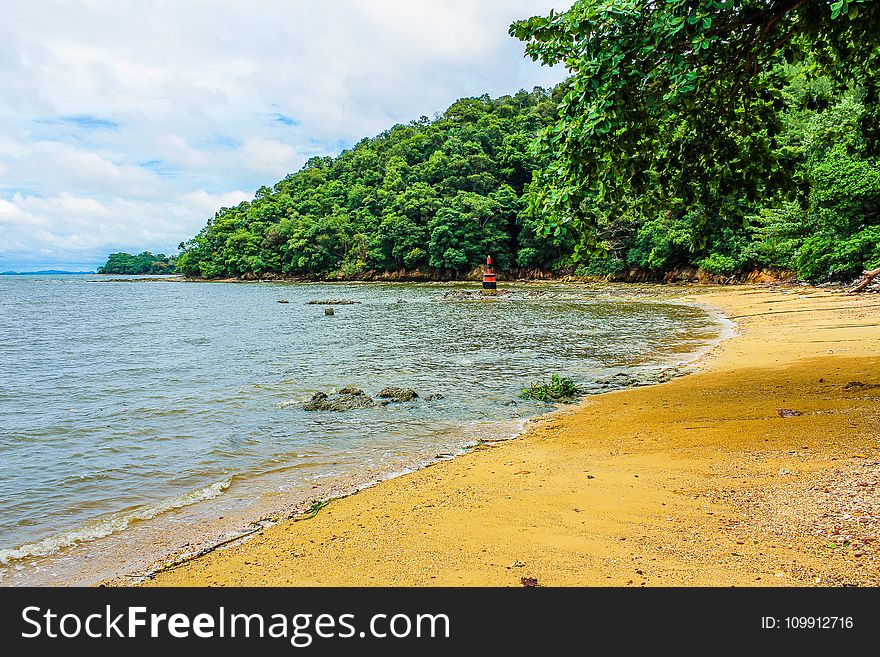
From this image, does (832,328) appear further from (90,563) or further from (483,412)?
(90,563)

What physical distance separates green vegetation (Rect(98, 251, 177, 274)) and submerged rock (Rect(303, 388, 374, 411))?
181 meters

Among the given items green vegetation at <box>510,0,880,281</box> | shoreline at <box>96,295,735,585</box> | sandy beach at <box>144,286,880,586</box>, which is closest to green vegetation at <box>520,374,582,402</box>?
shoreline at <box>96,295,735,585</box>

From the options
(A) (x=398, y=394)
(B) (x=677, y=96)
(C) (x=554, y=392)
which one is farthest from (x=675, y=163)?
(A) (x=398, y=394)

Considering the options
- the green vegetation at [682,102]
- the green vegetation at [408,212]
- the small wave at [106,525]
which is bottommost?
the small wave at [106,525]

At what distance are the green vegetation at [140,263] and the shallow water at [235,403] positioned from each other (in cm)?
16712

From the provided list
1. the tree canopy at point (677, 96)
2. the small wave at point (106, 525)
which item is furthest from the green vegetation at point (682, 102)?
the small wave at point (106, 525)

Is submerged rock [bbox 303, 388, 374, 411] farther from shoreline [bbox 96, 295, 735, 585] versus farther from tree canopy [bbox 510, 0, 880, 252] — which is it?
tree canopy [bbox 510, 0, 880, 252]

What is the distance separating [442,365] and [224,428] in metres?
6.95

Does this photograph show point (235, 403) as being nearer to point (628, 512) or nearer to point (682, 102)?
point (628, 512)

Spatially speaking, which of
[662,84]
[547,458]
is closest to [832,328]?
[662,84]

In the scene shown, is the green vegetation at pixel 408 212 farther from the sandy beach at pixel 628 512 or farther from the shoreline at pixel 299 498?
the sandy beach at pixel 628 512

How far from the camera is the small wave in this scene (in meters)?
5.12

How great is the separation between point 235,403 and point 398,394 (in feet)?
10.9

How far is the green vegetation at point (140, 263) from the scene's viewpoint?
584ft
